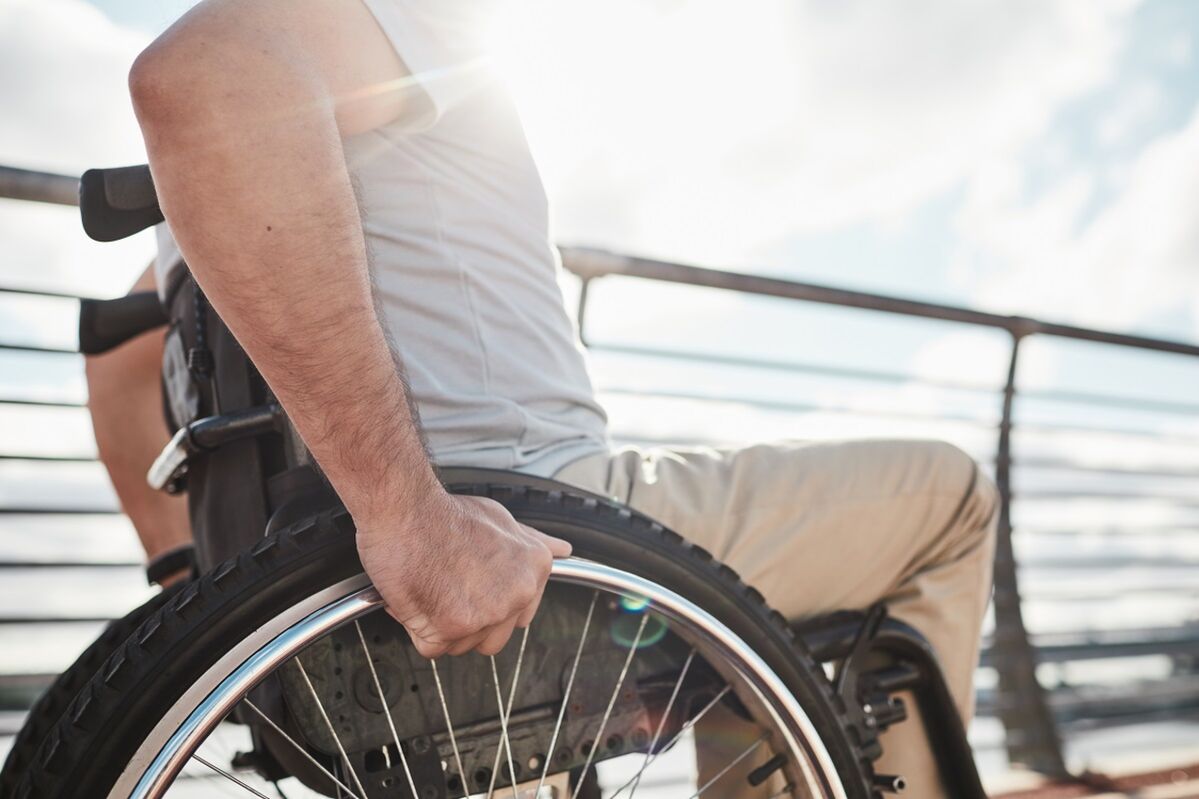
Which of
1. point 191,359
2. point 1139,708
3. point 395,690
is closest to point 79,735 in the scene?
point 395,690

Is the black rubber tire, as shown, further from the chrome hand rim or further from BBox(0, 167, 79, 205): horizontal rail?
BBox(0, 167, 79, 205): horizontal rail

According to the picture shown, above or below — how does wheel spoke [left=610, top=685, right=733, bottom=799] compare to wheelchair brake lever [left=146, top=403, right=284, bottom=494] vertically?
below

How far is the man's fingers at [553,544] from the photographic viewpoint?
82 centimetres

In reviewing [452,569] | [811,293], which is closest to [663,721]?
[452,569]

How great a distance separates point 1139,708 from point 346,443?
3.06m

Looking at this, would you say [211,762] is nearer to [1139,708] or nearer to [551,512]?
[551,512]

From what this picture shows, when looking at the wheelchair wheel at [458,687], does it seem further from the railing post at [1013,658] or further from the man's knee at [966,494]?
the railing post at [1013,658]

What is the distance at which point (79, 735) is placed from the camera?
2.33ft

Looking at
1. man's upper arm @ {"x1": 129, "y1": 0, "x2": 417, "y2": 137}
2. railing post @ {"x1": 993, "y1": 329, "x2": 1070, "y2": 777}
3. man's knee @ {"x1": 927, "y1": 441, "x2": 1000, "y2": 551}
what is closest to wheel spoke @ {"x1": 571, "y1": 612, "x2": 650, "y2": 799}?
man's knee @ {"x1": 927, "y1": 441, "x2": 1000, "y2": 551}

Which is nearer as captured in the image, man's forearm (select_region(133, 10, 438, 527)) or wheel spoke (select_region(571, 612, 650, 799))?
man's forearm (select_region(133, 10, 438, 527))

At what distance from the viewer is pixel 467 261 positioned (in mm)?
960

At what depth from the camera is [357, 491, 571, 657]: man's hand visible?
29.8 inches

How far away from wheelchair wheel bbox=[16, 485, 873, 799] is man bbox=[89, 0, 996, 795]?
76 millimetres

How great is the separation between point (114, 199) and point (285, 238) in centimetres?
23
